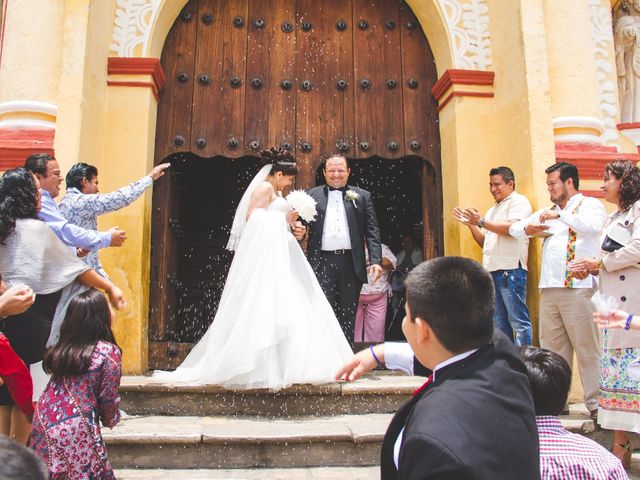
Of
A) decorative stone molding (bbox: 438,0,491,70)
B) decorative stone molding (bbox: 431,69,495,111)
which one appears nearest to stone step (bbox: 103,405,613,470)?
decorative stone molding (bbox: 431,69,495,111)

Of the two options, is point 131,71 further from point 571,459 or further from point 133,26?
point 571,459

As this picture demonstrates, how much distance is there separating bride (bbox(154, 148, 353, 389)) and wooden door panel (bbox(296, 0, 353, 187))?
1.01 metres

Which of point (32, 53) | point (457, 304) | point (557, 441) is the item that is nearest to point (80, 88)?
point (32, 53)

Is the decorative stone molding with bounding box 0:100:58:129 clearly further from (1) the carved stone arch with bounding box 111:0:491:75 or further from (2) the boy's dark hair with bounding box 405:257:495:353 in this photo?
(2) the boy's dark hair with bounding box 405:257:495:353

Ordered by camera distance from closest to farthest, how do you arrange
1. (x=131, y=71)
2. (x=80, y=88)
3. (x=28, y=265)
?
1. (x=28, y=265)
2. (x=80, y=88)
3. (x=131, y=71)

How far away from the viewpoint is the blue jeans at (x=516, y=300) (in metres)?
4.52

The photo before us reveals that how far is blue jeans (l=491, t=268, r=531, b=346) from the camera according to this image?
14.8ft

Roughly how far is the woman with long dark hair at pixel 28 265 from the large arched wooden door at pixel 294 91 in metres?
2.27

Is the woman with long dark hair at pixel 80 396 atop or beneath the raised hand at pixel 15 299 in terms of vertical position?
beneath

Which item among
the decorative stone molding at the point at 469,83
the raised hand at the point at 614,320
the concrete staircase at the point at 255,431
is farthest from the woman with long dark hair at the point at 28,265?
the decorative stone molding at the point at 469,83

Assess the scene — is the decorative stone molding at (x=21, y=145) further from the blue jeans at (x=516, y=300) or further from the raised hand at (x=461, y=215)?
the blue jeans at (x=516, y=300)

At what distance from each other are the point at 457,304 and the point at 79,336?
186 cm

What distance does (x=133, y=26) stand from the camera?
5.39 meters

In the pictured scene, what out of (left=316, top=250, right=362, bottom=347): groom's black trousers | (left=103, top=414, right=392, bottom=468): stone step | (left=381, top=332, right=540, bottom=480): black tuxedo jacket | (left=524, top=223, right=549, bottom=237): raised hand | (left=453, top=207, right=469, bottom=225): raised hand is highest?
(left=453, top=207, right=469, bottom=225): raised hand
